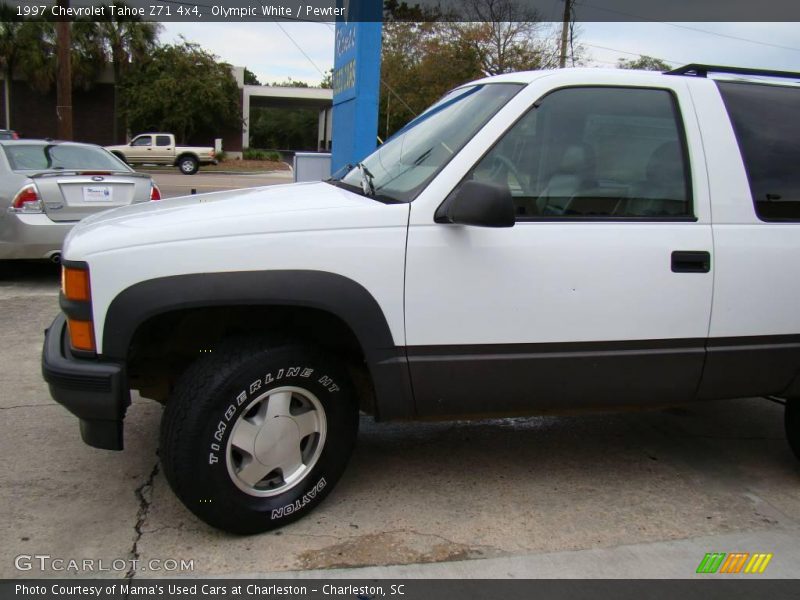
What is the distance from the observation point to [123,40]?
35.5m

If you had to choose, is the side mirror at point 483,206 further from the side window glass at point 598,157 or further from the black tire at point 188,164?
the black tire at point 188,164

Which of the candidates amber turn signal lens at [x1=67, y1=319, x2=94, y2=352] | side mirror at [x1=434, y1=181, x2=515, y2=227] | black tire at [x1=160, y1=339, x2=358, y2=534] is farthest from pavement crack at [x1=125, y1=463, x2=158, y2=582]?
side mirror at [x1=434, y1=181, x2=515, y2=227]

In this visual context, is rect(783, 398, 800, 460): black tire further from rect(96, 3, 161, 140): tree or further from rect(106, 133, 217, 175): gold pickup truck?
rect(96, 3, 161, 140): tree

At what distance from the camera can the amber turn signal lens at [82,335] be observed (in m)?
2.64

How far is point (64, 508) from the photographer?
3088 millimetres

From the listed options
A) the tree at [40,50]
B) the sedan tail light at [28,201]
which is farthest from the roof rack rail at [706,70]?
the tree at [40,50]

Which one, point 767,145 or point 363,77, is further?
point 363,77

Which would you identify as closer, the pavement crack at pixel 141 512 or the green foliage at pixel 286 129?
the pavement crack at pixel 141 512

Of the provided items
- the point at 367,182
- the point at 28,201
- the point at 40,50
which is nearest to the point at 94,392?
the point at 367,182

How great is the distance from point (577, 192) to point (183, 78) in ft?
123

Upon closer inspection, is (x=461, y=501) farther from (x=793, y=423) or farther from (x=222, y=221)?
(x=793, y=423)

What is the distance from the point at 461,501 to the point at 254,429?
1091 millimetres

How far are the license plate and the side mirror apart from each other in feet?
17.6

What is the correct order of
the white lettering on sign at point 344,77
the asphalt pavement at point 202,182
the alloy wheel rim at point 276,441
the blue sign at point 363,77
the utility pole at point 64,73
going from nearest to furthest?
the alloy wheel rim at point 276,441 < the blue sign at point 363,77 < the white lettering on sign at point 344,77 < the utility pole at point 64,73 < the asphalt pavement at point 202,182
